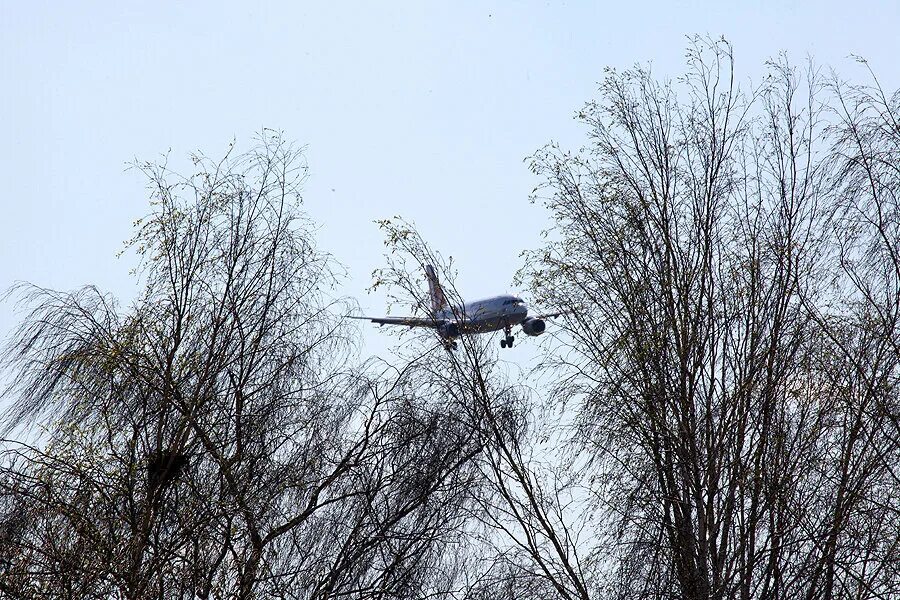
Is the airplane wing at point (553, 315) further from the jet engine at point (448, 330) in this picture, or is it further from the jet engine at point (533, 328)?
the jet engine at point (448, 330)

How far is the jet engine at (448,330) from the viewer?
33.3 feet

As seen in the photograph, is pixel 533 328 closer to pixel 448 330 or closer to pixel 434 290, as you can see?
pixel 448 330

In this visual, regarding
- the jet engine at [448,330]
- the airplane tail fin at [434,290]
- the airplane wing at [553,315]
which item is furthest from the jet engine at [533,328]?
the airplane tail fin at [434,290]

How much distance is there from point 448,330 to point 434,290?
39 cm

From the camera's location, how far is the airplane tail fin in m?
10.3

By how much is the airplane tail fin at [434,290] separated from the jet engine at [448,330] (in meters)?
0.18

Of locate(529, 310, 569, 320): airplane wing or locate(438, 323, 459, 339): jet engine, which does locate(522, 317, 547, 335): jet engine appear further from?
locate(438, 323, 459, 339): jet engine

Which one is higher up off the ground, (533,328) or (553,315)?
(533,328)

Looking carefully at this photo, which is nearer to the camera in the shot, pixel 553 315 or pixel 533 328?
pixel 553 315

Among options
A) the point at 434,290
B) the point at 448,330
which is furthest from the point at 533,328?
the point at 434,290

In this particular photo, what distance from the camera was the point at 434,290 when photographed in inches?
412

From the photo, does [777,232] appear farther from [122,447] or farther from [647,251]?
[122,447]

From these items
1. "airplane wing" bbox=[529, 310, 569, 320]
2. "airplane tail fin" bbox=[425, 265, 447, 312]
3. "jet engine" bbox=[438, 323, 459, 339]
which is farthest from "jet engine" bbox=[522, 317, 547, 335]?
"airplane tail fin" bbox=[425, 265, 447, 312]

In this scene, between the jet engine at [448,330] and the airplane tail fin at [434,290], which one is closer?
the jet engine at [448,330]
